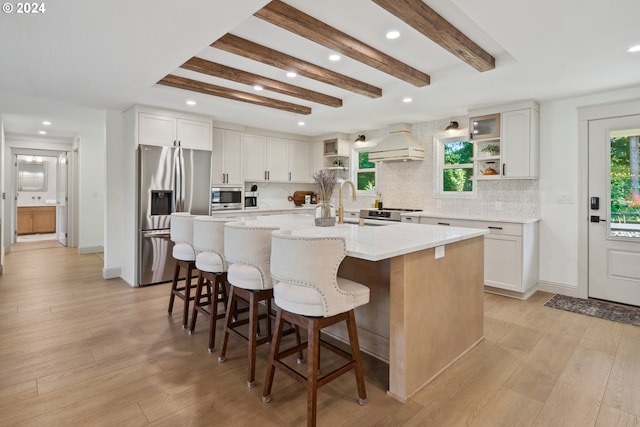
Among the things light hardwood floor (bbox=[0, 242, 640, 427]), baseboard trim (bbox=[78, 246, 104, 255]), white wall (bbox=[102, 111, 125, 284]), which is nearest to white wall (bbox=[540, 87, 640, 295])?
light hardwood floor (bbox=[0, 242, 640, 427])

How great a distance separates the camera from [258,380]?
2.23 metres

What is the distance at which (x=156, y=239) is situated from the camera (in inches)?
175

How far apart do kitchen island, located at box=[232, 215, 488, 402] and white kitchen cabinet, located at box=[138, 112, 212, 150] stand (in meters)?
3.12

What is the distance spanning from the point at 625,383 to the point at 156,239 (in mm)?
4763

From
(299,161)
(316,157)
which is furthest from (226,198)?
(316,157)

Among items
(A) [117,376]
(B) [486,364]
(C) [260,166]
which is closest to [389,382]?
(B) [486,364]

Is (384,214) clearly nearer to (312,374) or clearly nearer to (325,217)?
(325,217)

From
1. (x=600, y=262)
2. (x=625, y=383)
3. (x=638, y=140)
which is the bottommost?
(x=625, y=383)

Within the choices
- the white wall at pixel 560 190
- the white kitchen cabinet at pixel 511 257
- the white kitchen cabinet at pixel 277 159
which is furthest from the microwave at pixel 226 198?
the white wall at pixel 560 190

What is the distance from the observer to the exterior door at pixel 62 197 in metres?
7.62

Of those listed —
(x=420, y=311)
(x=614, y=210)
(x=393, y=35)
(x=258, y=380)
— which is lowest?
(x=258, y=380)

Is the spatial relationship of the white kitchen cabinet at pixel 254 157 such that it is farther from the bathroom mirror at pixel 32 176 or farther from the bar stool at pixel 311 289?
the bathroom mirror at pixel 32 176

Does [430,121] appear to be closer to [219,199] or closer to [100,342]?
[219,199]

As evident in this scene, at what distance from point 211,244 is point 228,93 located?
2.03 metres
